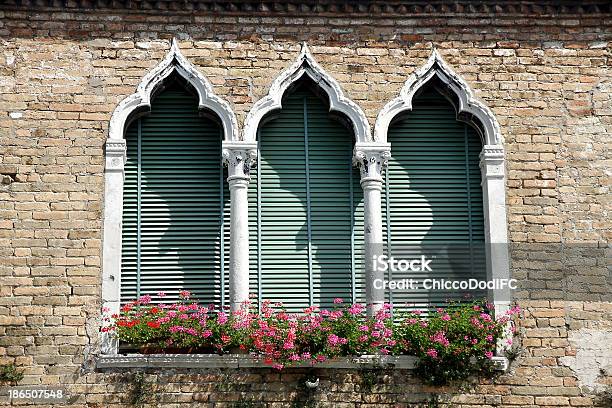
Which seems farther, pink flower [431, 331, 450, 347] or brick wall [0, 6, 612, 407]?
brick wall [0, 6, 612, 407]

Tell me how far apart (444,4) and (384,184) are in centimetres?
213

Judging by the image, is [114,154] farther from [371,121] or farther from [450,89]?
[450,89]

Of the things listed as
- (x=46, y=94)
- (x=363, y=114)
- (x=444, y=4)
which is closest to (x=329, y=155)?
(x=363, y=114)

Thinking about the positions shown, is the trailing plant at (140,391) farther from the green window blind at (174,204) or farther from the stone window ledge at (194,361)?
the green window blind at (174,204)

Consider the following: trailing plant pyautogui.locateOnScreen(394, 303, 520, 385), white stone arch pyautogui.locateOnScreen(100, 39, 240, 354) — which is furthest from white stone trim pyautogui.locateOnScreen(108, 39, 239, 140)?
trailing plant pyautogui.locateOnScreen(394, 303, 520, 385)

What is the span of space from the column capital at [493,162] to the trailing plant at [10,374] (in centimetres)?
514

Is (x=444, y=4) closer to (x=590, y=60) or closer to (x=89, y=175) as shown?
(x=590, y=60)

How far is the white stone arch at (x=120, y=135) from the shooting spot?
10.6 m

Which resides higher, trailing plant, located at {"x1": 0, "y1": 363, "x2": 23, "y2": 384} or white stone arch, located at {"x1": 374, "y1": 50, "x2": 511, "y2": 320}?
white stone arch, located at {"x1": 374, "y1": 50, "x2": 511, "y2": 320}

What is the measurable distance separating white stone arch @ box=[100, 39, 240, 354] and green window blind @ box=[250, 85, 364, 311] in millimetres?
615

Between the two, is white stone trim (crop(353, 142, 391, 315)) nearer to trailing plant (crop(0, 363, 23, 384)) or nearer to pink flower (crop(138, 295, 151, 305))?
pink flower (crop(138, 295, 151, 305))

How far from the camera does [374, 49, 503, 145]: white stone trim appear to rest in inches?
445

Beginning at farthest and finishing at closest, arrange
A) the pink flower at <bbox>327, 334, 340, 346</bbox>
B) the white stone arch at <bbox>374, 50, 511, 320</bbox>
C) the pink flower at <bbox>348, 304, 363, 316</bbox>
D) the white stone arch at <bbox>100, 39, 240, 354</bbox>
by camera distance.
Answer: the white stone arch at <bbox>374, 50, 511, 320</bbox> → the white stone arch at <bbox>100, 39, 240, 354</bbox> → the pink flower at <bbox>348, 304, 363, 316</bbox> → the pink flower at <bbox>327, 334, 340, 346</bbox>

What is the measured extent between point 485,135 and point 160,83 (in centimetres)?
352
